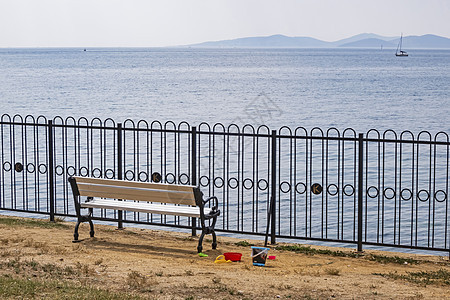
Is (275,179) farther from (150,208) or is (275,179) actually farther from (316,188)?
(150,208)

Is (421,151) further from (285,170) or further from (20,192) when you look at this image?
(20,192)

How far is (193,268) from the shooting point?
8977mm

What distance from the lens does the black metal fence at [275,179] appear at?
37.6 feet

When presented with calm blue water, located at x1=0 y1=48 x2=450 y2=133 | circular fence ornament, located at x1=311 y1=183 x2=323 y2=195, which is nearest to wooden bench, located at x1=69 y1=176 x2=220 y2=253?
circular fence ornament, located at x1=311 y1=183 x2=323 y2=195

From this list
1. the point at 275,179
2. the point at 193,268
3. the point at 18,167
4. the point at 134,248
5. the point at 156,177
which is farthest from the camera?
the point at 18,167

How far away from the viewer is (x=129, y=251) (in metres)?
10.3

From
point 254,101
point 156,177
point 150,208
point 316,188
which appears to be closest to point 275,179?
point 316,188

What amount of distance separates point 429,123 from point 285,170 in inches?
853

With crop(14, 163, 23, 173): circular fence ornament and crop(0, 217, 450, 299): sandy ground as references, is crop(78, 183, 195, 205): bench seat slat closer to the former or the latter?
crop(0, 217, 450, 299): sandy ground

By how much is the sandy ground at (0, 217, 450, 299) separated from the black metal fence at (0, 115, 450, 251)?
1.84ft

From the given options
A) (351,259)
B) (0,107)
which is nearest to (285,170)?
(351,259)

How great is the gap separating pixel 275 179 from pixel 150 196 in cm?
206

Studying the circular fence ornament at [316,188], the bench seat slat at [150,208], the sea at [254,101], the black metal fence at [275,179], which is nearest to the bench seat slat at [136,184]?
the bench seat slat at [150,208]

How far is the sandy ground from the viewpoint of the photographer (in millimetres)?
7680
